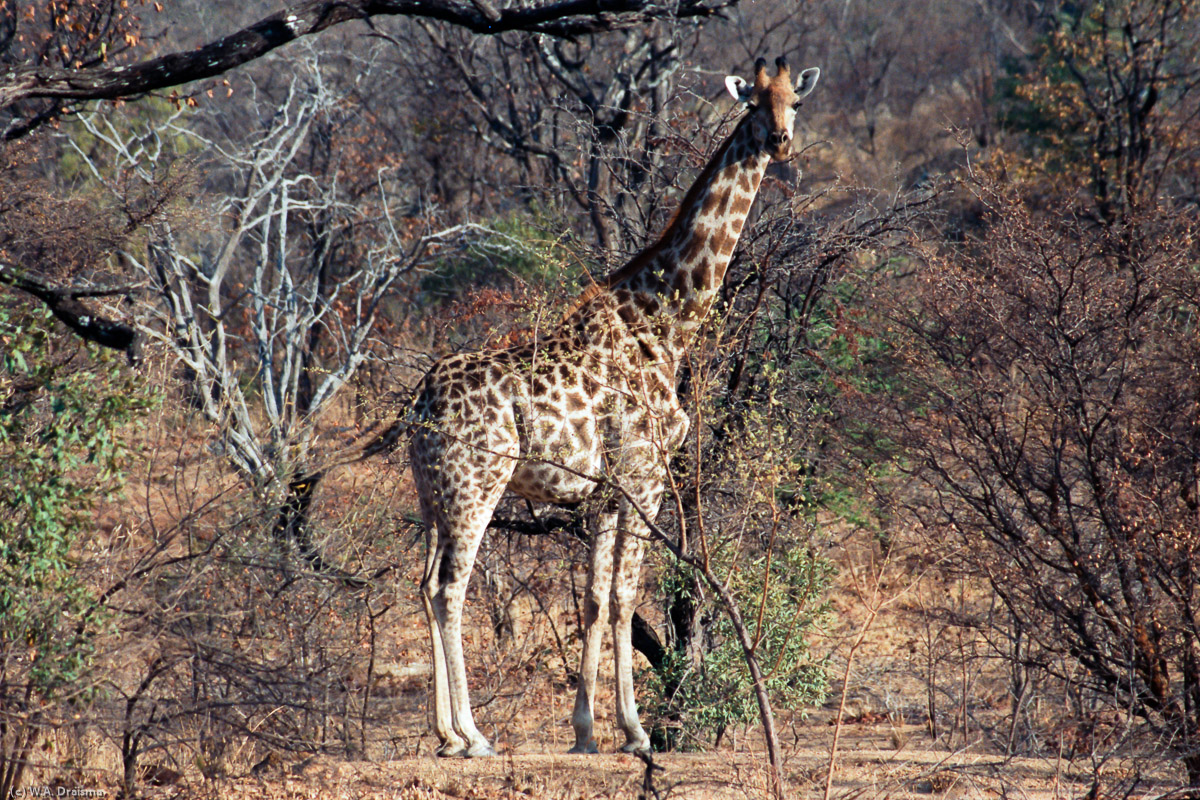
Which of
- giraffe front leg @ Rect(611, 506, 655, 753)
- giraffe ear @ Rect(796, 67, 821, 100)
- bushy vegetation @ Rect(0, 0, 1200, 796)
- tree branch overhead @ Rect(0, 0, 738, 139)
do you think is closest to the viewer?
bushy vegetation @ Rect(0, 0, 1200, 796)

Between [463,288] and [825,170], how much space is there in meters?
11.5

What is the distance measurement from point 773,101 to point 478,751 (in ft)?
12.5

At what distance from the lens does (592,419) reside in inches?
252

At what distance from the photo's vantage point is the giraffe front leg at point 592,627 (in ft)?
20.8

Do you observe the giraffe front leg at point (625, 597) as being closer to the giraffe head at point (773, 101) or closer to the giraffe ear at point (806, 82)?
the giraffe head at point (773, 101)

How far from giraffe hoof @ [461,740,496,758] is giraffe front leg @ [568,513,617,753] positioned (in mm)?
502

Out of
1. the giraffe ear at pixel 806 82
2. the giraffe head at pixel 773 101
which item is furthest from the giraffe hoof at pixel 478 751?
the giraffe ear at pixel 806 82

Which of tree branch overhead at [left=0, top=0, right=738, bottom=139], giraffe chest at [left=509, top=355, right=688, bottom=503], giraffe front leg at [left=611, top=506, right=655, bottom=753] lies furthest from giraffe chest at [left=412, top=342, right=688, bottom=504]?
tree branch overhead at [left=0, top=0, right=738, bottom=139]

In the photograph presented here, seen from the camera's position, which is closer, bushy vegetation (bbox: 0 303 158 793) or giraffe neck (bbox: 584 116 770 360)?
bushy vegetation (bbox: 0 303 158 793)

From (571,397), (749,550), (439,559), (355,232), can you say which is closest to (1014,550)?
(749,550)

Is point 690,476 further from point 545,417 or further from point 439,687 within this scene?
point 439,687

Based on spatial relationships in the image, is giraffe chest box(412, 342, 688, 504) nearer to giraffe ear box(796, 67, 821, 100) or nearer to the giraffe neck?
the giraffe neck

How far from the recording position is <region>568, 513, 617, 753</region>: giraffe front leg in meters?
6.34

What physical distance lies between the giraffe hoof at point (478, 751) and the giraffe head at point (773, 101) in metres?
3.52
